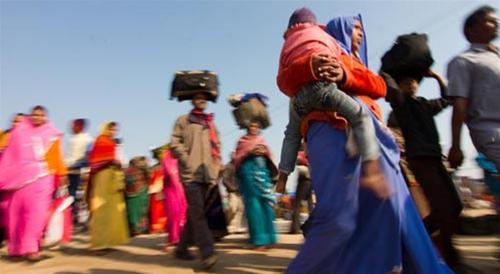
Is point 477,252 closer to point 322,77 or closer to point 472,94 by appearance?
point 472,94

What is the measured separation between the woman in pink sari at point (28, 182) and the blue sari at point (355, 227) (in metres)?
4.23

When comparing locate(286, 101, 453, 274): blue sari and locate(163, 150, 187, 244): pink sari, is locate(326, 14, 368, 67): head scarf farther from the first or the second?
locate(163, 150, 187, 244): pink sari

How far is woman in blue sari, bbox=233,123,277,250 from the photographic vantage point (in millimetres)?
5762

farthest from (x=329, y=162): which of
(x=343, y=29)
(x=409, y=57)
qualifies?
(x=409, y=57)

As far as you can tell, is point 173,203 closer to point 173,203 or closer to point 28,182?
point 173,203

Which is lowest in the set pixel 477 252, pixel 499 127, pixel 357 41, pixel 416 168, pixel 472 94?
pixel 477 252

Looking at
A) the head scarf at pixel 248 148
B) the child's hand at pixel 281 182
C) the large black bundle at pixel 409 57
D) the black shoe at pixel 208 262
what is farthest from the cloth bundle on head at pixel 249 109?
the child's hand at pixel 281 182

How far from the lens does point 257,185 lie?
5.84 metres

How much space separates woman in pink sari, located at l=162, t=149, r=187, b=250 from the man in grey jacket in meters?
1.13

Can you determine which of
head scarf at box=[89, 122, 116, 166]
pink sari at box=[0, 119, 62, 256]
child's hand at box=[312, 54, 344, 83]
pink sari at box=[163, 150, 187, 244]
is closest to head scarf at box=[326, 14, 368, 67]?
child's hand at box=[312, 54, 344, 83]

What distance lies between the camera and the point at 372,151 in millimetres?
2387

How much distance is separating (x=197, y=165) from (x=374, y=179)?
283cm

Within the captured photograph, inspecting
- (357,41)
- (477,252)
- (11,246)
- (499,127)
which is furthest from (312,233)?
(11,246)

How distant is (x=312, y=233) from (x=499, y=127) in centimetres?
188
